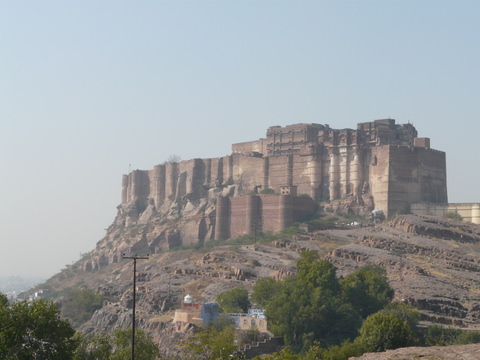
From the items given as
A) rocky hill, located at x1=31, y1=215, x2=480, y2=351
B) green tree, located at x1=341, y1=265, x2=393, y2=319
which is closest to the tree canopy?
green tree, located at x1=341, y1=265, x2=393, y2=319

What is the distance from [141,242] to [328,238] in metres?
31.7

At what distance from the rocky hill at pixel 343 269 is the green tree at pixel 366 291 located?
2.08 metres

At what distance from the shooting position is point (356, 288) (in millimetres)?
70688

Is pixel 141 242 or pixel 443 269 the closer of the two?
pixel 443 269

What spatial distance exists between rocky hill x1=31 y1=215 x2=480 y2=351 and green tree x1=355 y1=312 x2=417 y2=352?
15062 mm

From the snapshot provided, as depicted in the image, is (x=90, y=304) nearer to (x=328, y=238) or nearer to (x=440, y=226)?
(x=328, y=238)

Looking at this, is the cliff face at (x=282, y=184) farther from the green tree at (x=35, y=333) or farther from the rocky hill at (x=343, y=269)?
the green tree at (x=35, y=333)

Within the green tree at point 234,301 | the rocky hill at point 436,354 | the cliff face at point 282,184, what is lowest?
the green tree at point 234,301

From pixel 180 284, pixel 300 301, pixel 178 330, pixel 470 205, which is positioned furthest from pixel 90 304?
pixel 470 205

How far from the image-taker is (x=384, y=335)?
2089 inches

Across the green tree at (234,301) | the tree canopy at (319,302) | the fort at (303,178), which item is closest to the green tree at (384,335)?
the tree canopy at (319,302)

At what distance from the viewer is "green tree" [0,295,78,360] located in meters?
38.3

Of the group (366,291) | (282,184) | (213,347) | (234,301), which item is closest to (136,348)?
(213,347)

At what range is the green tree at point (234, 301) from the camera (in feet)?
242
